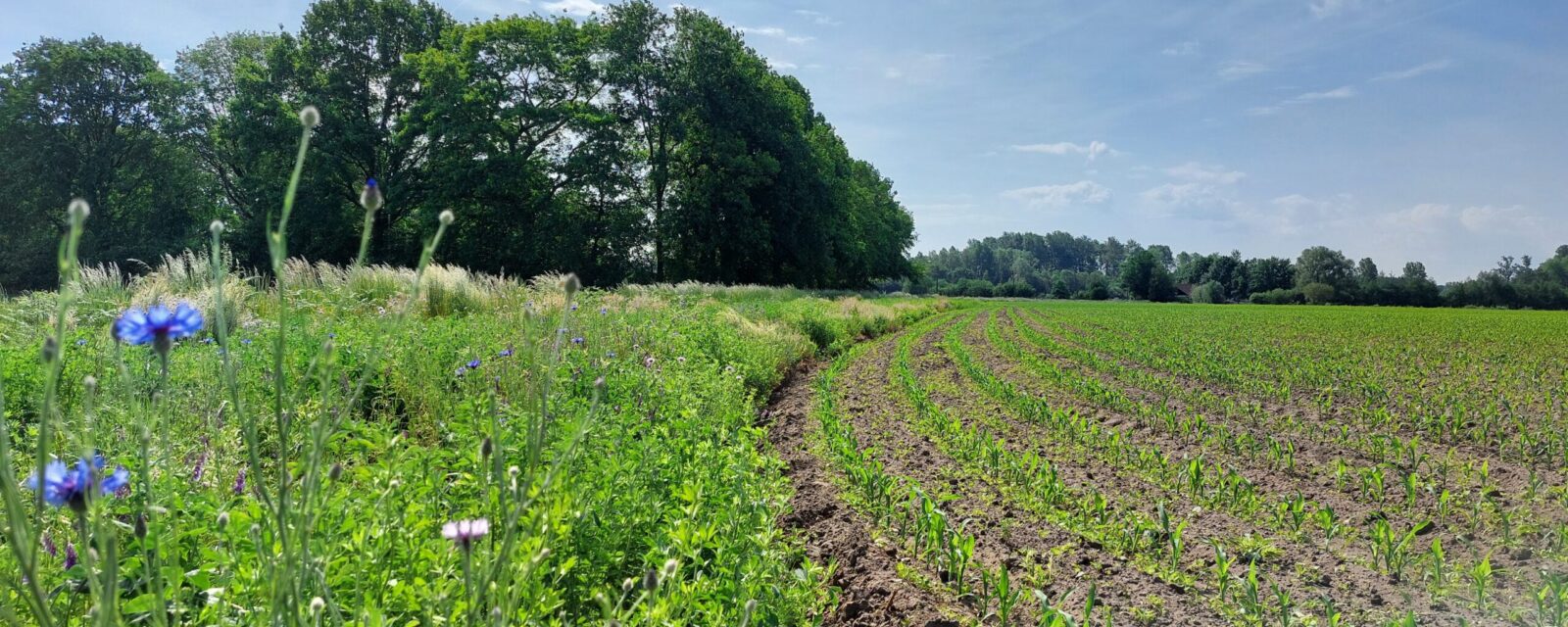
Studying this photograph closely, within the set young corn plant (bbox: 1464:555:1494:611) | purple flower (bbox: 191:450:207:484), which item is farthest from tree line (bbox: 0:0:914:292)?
young corn plant (bbox: 1464:555:1494:611)

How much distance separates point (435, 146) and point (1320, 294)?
7527 cm

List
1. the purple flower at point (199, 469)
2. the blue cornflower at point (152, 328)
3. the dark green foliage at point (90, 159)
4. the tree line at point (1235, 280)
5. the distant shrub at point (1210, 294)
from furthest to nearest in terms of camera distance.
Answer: the distant shrub at point (1210, 294) < the tree line at point (1235, 280) < the dark green foliage at point (90, 159) < the purple flower at point (199, 469) < the blue cornflower at point (152, 328)

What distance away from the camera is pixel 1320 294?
68062 mm

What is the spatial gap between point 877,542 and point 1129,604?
1.23 meters

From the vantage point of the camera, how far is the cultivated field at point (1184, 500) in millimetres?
3373

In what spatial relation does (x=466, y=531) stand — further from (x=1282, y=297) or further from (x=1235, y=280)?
(x=1235, y=280)

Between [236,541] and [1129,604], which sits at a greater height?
[236,541]

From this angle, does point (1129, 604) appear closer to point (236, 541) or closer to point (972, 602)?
point (972, 602)

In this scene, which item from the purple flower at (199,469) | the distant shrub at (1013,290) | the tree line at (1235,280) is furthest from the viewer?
the distant shrub at (1013,290)

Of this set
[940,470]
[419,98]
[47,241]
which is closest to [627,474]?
[940,470]

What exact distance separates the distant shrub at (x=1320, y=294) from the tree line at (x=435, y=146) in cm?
6034

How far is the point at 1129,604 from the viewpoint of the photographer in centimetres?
338

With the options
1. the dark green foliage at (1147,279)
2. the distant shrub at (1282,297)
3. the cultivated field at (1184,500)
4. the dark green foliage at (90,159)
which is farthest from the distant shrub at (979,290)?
the cultivated field at (1184,500)

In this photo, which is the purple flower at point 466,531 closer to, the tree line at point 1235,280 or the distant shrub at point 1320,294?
the tree line at point 1235,280
